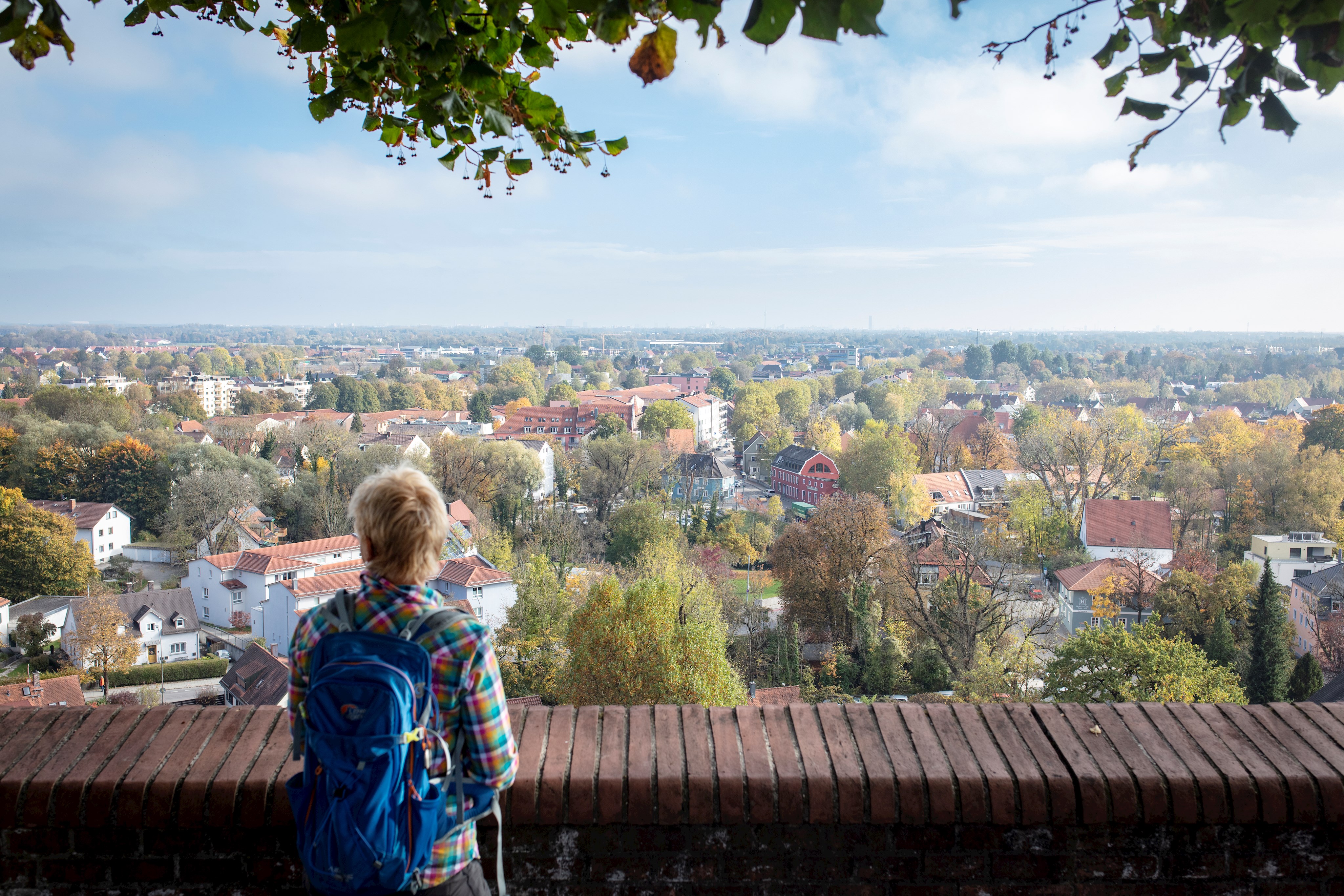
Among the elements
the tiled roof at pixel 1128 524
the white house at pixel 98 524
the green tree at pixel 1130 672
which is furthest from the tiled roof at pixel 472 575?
the tiled roof at pixel 1128 524

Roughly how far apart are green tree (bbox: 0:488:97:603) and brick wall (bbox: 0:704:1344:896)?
98.7 feet

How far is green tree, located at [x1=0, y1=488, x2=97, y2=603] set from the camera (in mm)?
26562

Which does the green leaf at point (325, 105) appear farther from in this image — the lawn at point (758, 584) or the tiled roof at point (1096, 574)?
the lawn at point (758, 584)

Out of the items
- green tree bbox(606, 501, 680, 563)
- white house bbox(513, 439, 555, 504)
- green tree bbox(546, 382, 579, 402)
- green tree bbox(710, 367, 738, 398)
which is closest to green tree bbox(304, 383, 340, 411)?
green tree bbox(546, 382, 579, 402)

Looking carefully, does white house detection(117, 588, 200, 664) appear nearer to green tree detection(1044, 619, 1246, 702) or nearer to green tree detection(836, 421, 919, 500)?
green tree detection(1044, 619, 1246, 702)

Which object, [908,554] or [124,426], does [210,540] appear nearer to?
[124,426]

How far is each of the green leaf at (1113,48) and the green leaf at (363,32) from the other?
193cm

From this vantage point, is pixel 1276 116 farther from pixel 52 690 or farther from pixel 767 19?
pixel 52 690

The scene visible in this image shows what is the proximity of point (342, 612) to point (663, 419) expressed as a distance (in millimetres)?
55744

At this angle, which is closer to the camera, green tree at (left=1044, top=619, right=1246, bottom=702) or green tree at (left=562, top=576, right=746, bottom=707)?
green tree at (left=1044, top=619, right=1246, bottom=702)

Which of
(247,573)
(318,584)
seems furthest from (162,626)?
(318,584)

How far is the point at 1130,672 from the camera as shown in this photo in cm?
1413

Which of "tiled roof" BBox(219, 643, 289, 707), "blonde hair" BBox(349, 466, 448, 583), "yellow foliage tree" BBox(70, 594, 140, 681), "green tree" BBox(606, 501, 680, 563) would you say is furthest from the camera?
"green tree" BBox(606, 501, 680, 563)

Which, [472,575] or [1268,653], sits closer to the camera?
[1268,653]
